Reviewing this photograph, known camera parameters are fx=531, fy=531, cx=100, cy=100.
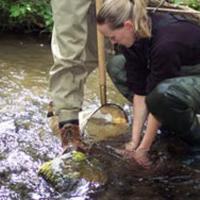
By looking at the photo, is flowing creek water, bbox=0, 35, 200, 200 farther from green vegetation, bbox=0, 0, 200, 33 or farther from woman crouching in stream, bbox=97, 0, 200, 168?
green vegetation, bbox=0, 0, 200, 33

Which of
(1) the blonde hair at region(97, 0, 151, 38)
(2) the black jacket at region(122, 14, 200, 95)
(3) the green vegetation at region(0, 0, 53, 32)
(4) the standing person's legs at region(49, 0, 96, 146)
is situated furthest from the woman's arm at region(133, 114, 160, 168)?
(3) the green vegetation at region(0, 0, 53, 32)

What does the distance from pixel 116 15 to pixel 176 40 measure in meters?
0.35

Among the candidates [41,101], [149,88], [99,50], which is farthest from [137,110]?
[41,101]

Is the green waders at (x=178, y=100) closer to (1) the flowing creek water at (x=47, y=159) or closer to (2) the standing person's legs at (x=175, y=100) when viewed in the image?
(2) the standing person's legs at (x=175, y=100)

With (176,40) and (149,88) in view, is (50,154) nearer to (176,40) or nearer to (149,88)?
(149,88)

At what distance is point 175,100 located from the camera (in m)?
2.92

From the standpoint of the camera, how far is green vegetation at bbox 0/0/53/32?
5742 millimetres

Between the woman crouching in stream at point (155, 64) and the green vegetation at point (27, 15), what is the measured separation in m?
2.75

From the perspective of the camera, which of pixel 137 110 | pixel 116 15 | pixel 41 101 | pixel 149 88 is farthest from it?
pixel 41 101

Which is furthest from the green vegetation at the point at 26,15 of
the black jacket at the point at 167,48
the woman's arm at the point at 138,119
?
the black jacket at the point at 167,48

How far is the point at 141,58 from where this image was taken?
9.99ft

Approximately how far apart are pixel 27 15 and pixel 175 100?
329cm

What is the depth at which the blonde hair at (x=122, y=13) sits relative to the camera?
2754 millimetres

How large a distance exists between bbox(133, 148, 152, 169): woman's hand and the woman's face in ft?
2.15
